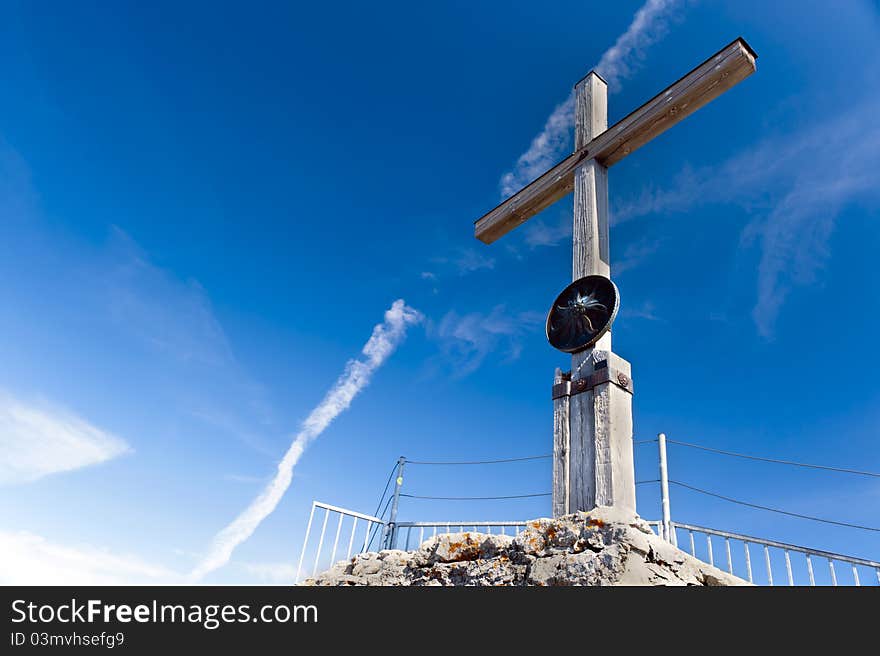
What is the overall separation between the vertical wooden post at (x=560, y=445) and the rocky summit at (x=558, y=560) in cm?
66

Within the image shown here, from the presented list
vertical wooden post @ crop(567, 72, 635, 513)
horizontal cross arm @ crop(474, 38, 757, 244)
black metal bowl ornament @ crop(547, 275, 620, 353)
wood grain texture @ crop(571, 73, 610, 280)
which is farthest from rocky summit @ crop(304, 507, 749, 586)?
horizontal cross arm @ crop(474, 38, 757, 244)

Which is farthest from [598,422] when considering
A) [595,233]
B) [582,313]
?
[595,233]

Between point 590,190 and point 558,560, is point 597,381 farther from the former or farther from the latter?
point 590,190

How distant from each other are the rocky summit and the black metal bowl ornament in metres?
1.53

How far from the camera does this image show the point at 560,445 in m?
4.42

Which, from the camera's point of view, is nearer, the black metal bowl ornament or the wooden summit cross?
the wooden summit cross

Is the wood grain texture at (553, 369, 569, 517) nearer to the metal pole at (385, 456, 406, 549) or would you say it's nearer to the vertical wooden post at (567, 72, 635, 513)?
the vertical wooden post at (567, 72, 635, 513)

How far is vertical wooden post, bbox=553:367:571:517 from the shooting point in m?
4.21

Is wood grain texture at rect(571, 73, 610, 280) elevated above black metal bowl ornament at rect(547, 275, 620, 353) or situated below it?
above

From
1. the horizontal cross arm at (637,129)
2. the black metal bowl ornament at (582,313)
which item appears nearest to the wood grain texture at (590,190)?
the horizontal cross arm at (637,129)
